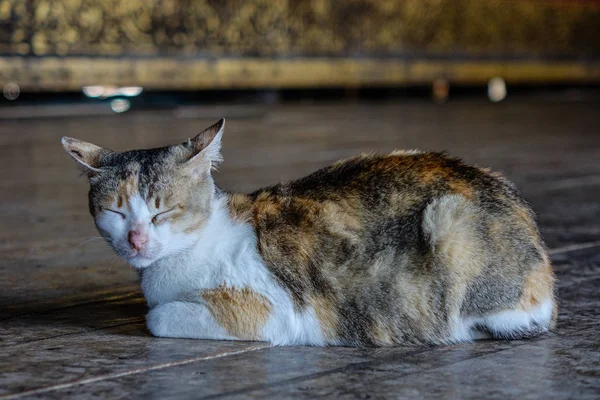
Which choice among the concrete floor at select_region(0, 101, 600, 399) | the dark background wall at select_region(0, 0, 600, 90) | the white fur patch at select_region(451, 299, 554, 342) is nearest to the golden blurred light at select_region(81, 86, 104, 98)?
the dark background wall at select_region(0, 0, 600, 90)

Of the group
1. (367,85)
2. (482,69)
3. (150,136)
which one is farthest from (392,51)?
(150,136)

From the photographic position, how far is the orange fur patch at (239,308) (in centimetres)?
272

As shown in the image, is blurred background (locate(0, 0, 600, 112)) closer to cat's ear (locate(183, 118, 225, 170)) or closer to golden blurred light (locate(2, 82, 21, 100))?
golden blurred light (locate(2, 82, 21, 100))

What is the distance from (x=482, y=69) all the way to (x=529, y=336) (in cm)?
1644

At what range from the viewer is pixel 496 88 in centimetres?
1927

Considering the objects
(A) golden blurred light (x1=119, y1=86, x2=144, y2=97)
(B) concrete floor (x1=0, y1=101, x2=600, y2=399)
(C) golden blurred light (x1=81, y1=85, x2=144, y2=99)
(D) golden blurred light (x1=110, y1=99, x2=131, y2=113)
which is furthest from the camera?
(A) golden blurred light (x1=119, y1=86, x2=144, y2=97)

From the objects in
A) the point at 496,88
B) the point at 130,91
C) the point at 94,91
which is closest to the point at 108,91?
the point at 94,91

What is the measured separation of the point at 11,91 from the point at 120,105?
1.57 metres

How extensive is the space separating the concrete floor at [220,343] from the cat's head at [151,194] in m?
0.28

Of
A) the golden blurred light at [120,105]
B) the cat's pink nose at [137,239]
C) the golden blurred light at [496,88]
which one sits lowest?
the cat's pink nose at [137,239]

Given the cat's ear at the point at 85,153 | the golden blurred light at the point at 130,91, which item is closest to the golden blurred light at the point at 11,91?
the golden blurred light at the point at 130,91

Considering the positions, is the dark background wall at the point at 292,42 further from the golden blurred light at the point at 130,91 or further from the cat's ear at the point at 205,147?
the cat's ear at the point at 205,147

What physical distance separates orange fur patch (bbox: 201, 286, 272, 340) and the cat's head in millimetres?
163

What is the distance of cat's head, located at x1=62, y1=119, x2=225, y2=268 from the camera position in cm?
269
